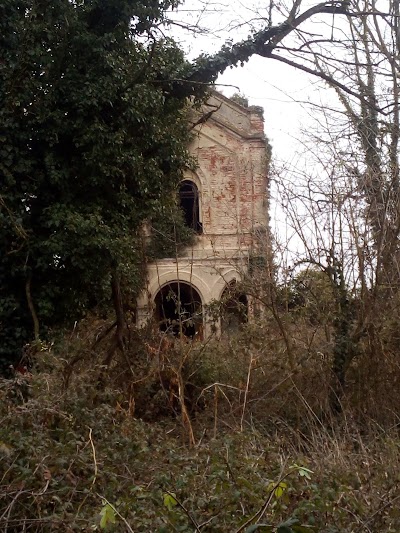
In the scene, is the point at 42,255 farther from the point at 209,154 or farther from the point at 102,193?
the point at 209,154

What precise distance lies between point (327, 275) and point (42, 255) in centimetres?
455

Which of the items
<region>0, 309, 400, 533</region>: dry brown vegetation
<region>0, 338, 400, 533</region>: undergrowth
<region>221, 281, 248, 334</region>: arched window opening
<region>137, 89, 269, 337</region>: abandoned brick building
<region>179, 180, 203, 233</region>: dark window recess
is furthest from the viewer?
<region>179, 180, 203, 233</region>: dark window recess

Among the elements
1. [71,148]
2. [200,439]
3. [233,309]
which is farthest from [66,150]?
[200,439]

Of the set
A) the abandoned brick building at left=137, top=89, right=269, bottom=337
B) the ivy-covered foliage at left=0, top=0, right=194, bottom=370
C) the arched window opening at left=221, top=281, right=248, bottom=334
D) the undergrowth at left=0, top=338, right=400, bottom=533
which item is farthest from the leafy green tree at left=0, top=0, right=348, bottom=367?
the abandoned brick building at left=137, top=89, right=269, bottom=337

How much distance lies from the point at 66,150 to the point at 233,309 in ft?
12.4

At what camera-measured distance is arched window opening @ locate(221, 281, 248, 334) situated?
12008 millimetres

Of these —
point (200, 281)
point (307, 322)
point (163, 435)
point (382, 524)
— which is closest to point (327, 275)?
point (307, 322)

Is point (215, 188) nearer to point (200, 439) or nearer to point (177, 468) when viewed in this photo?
point (200, 439)

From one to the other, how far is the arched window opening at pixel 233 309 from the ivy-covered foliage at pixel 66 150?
1838 millimetres

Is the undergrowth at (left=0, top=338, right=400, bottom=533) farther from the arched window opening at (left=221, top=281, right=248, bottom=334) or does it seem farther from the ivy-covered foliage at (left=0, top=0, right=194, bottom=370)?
the ivy-covered foliage at (left=0, top=0, right=194, bottom=370)

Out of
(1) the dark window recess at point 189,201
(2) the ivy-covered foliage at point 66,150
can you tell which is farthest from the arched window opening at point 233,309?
(1) the dark window recess at point 189,201

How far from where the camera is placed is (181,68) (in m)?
13.5

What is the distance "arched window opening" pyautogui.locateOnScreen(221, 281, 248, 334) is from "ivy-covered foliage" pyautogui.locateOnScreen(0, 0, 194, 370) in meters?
1.84

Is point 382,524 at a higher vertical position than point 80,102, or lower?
lower
